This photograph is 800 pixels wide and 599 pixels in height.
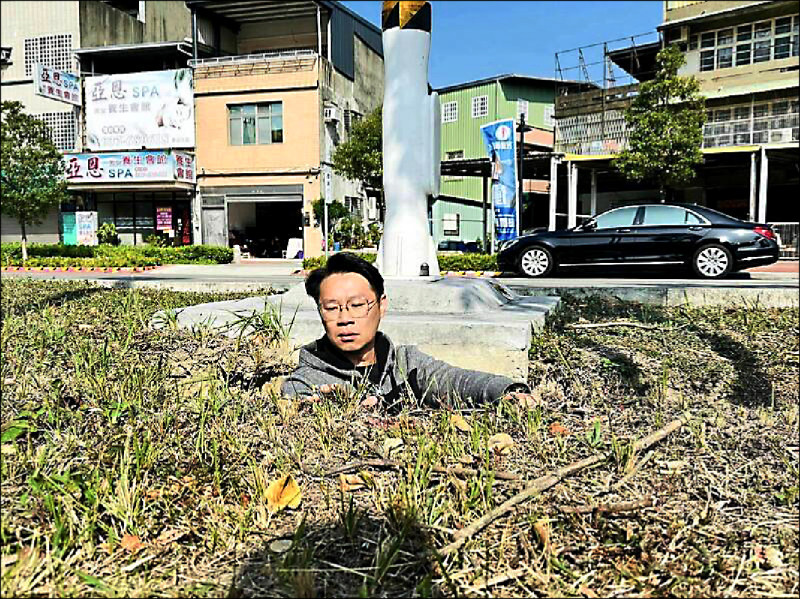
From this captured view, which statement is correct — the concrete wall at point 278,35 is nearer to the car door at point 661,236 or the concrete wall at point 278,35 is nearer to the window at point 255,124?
the window at point 255,124

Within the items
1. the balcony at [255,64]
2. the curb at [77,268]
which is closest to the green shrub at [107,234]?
the balcony at [255,64]

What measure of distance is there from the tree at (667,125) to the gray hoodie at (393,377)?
20.4 m

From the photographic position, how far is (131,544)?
5.79 feet

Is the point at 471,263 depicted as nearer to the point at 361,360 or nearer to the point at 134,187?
the point at 361,360

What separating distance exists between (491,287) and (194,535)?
4138mm

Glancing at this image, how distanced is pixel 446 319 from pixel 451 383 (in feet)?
4.46

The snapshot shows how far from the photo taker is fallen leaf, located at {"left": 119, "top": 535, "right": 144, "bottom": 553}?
1756 mm

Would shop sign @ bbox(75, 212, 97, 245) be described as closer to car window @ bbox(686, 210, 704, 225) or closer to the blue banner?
the blue banner

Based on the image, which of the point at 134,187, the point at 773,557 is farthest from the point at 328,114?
the point at 773,557

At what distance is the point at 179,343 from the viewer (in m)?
4.25

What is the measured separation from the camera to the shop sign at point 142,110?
28.2 meters

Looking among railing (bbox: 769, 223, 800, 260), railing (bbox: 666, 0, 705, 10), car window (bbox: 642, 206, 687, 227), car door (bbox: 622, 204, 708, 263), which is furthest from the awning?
railing (bbox: 769, 223, 800, 260)

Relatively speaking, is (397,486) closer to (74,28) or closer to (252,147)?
(252,147)

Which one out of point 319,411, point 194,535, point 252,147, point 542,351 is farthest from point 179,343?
point 252,147
